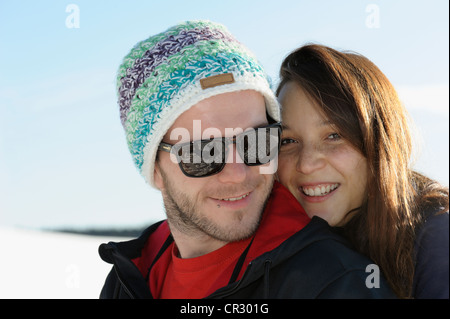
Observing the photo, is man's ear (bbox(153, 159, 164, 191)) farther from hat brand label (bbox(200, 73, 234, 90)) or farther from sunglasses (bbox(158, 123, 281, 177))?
hat brand label (bbox(200, 73, 234, 90))

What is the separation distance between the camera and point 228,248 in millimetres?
2355

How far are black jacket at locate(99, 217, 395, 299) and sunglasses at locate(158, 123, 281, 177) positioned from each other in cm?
52

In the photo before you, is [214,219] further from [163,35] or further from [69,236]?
[69,236]

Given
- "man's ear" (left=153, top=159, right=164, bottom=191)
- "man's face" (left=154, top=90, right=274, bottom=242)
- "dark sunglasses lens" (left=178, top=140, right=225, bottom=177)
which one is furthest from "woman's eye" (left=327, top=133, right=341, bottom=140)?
"man's ear" (left=153, top=159, right=164, bottom=191)

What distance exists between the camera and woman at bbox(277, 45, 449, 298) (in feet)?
7.84

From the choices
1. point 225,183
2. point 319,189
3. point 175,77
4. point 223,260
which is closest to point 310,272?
point 223,260

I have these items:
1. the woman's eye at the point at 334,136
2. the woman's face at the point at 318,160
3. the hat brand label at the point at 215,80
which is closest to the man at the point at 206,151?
the hat brand label at the point at 215,80

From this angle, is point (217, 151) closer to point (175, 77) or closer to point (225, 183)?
point (225, 183)

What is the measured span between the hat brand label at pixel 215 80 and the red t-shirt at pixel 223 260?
2.19ft

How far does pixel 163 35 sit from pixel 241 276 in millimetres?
1371

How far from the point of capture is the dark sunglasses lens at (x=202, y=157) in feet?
7.53

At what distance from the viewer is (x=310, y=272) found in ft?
6.17

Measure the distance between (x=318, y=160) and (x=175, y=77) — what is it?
0.98m
